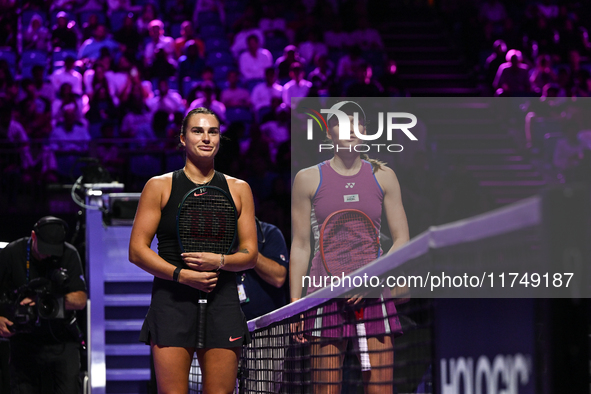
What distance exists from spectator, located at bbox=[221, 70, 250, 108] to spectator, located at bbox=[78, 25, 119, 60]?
1.96 meters

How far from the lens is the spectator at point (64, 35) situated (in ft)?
35.4

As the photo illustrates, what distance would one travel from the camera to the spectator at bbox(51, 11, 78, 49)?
1078 cm

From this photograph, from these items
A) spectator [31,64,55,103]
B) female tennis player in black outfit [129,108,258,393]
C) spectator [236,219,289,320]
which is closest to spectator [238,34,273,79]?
spectator [31,64,55,103]

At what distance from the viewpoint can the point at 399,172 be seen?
4039 mm

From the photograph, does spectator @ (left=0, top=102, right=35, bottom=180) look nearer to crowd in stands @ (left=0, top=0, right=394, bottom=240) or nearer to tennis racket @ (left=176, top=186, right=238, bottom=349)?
crowd in stands @ (left=0, top=0, right=394, bottom=240)

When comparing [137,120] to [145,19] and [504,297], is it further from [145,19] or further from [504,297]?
[504,297]

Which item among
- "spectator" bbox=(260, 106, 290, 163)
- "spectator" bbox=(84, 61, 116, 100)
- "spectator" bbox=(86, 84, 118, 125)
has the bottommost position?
"spectator" bbox=(260, 106, 290, 163)

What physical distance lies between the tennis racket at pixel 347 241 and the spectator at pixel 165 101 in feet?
19.6

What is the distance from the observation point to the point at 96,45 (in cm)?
1037

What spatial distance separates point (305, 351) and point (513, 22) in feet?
32.1

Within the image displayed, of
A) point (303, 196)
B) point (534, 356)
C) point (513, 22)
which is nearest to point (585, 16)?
point (513, 22)

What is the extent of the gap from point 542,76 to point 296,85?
3.27 metres

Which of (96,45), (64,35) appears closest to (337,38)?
(96,45)

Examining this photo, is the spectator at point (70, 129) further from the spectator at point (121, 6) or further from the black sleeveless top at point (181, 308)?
the black sleeveless top at point (181, 308)
